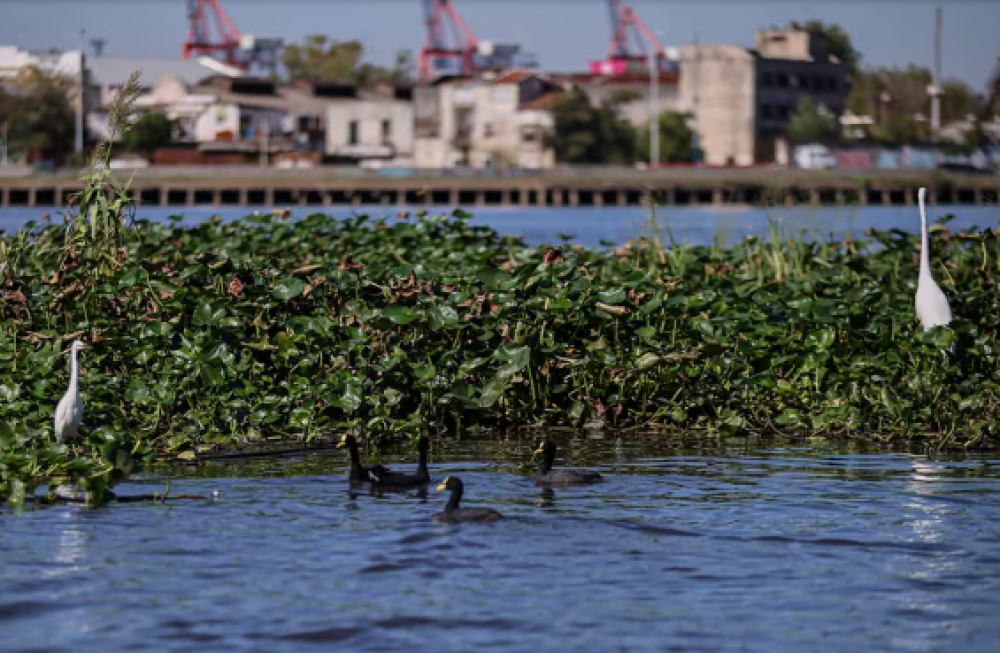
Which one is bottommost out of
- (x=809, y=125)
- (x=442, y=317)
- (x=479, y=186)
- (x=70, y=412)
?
(x=70, y=412)

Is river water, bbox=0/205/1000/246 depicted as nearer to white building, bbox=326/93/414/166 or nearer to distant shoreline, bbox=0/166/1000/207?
distant shoreline, bbox=0/166/1000/207

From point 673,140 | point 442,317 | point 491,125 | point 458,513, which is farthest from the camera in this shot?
point 673,140

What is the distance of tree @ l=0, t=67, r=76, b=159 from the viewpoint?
117 metres

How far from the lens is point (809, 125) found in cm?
13375

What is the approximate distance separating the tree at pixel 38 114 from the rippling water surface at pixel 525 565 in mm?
109632

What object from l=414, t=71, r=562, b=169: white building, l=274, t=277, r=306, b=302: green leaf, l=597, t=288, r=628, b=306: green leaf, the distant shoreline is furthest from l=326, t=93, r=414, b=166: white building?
l=597, t=288, r=628, b=306: green leaf

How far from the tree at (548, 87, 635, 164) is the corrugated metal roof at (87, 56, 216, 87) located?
3262 cm

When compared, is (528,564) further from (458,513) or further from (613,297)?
(613,297)

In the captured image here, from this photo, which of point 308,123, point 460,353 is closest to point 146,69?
point 308,123

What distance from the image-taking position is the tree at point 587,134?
130375 mm

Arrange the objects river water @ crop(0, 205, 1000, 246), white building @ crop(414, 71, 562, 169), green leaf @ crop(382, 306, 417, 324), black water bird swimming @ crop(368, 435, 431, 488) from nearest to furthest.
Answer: black water bird swimming @ crop(368, 435, 431, 488)
green leaf @ crop(382, 306, 417, 324)
river water @ crop(0, 205, 1000, 246)
white building @ crop(414, 71, 562, 169)

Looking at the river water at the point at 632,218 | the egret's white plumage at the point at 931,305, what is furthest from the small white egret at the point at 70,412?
the river water at the point at 632,218

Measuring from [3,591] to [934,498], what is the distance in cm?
682

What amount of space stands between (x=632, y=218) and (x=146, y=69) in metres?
97.4
